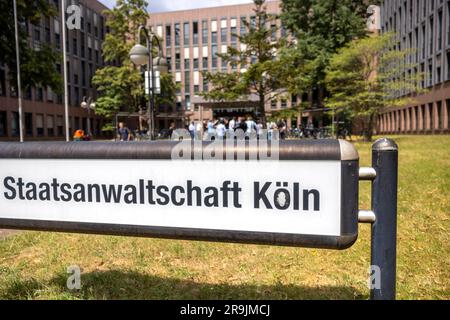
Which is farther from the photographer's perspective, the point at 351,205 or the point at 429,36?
the point at 429,36

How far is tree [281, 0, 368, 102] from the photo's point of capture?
3838 cm

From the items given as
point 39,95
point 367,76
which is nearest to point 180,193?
point 367,76

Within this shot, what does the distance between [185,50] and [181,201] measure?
2571 inches

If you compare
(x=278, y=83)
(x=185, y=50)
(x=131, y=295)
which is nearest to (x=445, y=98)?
(x=278, y=83)

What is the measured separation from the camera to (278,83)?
82.9 feet

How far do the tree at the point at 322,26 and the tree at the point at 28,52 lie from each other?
2891 centimetres

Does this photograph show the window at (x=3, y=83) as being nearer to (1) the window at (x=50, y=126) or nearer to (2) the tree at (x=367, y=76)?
(1) the window at (x=50, y=126)

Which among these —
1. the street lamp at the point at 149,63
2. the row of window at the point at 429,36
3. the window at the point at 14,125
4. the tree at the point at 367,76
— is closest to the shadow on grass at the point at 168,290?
the street lamp at the point at 149,63

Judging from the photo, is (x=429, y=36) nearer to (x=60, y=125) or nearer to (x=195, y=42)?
(x=195, y=42)

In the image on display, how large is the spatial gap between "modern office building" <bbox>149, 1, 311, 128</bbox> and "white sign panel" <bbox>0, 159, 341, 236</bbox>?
193ft

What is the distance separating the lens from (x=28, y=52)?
12430 mm

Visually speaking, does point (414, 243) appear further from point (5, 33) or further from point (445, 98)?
point (445, 98)

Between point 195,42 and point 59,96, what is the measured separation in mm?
26984

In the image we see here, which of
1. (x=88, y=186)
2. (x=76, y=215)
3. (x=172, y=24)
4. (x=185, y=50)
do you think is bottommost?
(x=76, y=215)
